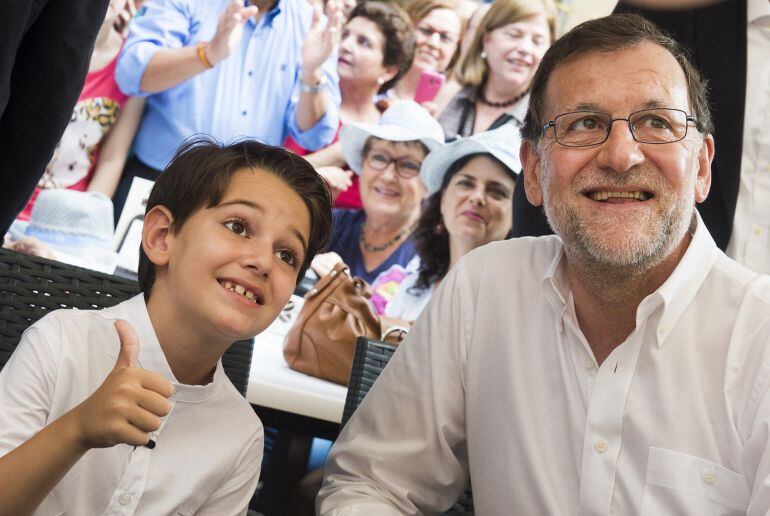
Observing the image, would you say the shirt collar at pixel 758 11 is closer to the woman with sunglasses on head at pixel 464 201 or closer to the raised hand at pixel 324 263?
the woman with sunglasses on head at pixel 464 201

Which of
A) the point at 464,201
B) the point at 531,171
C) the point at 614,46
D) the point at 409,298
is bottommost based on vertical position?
the point at 409,298

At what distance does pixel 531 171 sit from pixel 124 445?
889 millimetres

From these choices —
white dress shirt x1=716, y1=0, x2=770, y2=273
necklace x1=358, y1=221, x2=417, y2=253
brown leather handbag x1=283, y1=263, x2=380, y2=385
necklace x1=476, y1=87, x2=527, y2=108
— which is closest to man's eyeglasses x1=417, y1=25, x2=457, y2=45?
necklace x1=476, y1=87, x2=527, y2=108

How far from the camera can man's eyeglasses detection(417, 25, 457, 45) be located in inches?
133

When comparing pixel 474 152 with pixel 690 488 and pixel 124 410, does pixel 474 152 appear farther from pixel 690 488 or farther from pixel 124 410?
pixel 124 410

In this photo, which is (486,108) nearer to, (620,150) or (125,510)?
(620,150)

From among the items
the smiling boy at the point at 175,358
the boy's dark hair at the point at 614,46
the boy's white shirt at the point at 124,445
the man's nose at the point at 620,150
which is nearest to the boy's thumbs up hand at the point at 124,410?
the smiling boy at the point at 175,358

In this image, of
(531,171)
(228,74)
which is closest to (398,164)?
(228,74)

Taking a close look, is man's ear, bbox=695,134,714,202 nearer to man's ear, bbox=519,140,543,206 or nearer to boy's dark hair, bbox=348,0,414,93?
man's ear, bbox=519,140,543,206

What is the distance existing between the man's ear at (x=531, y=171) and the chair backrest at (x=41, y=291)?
2.10 feet

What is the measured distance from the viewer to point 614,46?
147 centimetres

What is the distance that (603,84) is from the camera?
1.43 m

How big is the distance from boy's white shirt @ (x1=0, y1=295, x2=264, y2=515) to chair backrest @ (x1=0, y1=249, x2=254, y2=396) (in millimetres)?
200

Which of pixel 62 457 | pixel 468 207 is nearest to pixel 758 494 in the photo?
pixel 62 457
